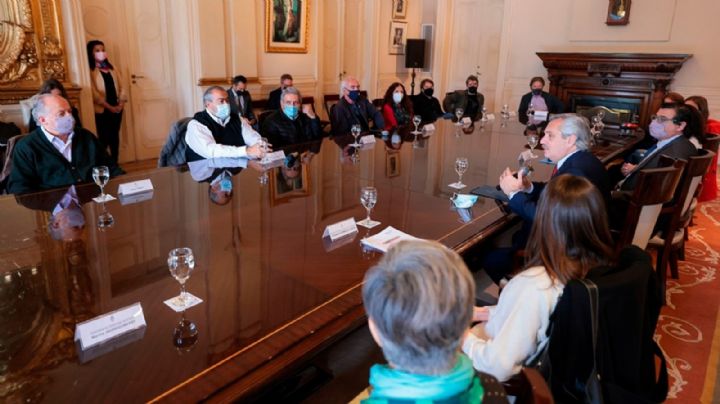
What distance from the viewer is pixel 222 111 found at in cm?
329

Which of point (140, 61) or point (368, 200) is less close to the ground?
point (140, 61)

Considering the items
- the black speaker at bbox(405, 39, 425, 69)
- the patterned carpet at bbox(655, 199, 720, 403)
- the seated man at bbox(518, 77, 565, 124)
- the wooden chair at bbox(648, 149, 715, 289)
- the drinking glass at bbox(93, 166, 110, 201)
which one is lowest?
the patterned carpet at bbox(655, 199, 720, 403)

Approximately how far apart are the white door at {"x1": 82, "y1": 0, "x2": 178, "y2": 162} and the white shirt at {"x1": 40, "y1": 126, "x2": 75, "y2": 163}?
135 inches

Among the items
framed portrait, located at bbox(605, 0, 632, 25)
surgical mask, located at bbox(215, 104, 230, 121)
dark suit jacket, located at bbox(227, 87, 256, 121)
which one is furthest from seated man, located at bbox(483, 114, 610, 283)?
framed portrait, located at bbox(605, 0, 632, 25)

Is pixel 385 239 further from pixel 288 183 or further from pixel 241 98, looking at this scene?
pixel 241 98

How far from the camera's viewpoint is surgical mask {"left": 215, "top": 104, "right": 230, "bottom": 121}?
3271 millimetres

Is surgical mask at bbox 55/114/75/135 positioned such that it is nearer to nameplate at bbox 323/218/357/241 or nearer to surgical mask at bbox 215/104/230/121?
surgical mask at bbox 215/104/230/121

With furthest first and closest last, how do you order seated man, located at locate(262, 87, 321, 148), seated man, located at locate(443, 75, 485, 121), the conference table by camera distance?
seated man, located at locate(443, 75, 485, 121) → seated man, located at locate(262, 87, 321, 148) → the conference table

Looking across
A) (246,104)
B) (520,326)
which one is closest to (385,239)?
(520,326)

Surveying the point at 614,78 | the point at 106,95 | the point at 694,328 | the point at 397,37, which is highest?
the point at 397,37

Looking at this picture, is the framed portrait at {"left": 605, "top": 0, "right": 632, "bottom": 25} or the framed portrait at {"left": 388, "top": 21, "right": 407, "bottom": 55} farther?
the framed portrait at {"left": 388, "top": 21, "right": 407, "bottom": 55}

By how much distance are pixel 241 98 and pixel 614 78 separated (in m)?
5.39

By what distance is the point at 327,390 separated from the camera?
1454mm

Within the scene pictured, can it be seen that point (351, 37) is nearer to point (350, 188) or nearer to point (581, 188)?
point (350, 188)
